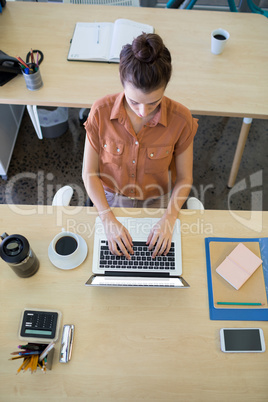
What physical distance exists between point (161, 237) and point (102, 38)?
1.15m

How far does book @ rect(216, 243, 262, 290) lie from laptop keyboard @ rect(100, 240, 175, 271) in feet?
0.57

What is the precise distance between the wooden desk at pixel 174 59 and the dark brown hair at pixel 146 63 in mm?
653

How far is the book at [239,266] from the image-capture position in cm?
112

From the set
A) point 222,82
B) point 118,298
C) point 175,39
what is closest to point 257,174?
point 222,82

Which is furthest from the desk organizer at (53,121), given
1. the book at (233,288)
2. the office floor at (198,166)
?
the book at (233,288)

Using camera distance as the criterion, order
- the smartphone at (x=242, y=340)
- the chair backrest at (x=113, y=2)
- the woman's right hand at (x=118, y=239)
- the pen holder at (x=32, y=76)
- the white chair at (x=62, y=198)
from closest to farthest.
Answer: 1. the smartphone at (x=242, y=340)
2. the woman's right hand at (x=118, y=239)
3. the white chair at (x=62, y=198)
4. the pen holder at (x=32, y=76)
5. the chair backrest at (x=113, y=2)

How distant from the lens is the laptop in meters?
1.08

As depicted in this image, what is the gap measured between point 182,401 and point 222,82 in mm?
1372

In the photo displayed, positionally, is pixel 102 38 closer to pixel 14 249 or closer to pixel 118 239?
pixel 118 239

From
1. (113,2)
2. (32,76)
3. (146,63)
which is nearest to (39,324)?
(146,63)

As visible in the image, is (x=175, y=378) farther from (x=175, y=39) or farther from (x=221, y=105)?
(x=175, y=39)

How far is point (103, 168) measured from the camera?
1396 mm
